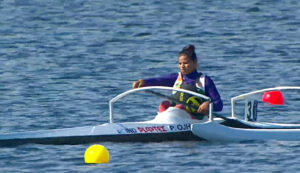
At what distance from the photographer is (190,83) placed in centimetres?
1638

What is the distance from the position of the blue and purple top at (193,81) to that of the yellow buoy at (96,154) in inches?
68.9

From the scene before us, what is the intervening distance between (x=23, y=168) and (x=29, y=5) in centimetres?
2562

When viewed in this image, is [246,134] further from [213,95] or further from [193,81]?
[193,81]

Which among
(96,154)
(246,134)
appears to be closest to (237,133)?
(246,134)

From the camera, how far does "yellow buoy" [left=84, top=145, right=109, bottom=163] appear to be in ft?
48.2

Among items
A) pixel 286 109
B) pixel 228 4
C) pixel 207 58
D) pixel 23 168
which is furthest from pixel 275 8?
pixel 23 168

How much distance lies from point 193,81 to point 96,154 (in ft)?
7.85

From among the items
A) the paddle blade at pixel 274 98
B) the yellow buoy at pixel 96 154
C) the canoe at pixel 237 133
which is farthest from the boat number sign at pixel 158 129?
the paddle blade at pixel 274 98

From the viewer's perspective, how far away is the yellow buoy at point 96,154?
579 inches

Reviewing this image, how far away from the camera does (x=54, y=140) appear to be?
51.4 feet

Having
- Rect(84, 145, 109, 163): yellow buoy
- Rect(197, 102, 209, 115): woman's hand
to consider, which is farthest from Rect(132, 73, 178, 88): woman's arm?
Rect(84, 145, 109, 163): yellow buoy

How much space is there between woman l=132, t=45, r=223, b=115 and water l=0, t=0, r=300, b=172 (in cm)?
67

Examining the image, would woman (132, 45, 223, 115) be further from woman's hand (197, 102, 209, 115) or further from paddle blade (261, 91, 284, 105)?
paddle blade (261, 91, 284, 105)

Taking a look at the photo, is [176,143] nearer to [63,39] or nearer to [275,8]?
[63,39]
